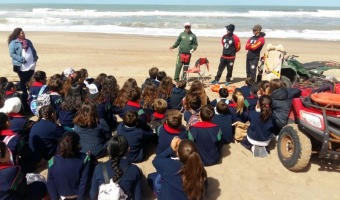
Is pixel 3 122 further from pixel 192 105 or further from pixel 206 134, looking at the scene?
pixel 192 105

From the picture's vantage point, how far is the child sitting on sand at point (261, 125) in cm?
508

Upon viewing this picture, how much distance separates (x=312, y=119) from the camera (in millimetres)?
4344

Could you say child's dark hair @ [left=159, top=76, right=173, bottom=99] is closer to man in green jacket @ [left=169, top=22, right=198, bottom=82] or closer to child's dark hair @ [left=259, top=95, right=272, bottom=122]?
child's dark hair @ [left=259, top=95, right=272, bottom=122]

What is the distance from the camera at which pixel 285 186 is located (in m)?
4.42

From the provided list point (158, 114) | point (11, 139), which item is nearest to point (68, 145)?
point (11, 139)

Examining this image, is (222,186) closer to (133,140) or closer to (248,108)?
(133,140)

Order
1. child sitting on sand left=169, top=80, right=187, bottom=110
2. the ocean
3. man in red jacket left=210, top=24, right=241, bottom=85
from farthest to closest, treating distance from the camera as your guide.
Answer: the ocean → man in red jacket left=210, top=24, right=241, bottom=85 → child sitting on sand left=169, top=80, right=187, bottom=110

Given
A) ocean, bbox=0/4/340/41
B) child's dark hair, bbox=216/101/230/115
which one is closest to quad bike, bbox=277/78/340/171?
child's dark hair, bbox=216/101/230/115

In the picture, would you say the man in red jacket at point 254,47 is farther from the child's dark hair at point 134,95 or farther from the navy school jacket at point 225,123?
the child's dark hair at point 134,95

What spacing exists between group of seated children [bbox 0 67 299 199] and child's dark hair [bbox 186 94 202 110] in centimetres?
2

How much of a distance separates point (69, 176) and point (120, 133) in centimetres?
124

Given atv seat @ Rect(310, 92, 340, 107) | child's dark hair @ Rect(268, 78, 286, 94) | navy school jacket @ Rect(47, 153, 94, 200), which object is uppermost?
atv seat @ Rect(310, 92, 340, 107)

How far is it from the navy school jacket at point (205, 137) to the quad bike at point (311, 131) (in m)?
1.07

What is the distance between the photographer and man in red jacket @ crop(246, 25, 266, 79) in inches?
349
